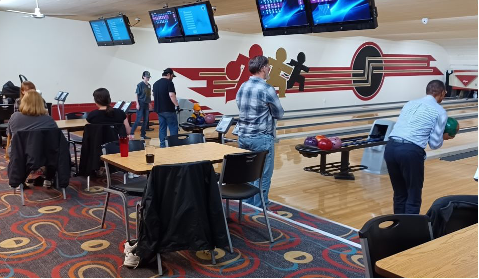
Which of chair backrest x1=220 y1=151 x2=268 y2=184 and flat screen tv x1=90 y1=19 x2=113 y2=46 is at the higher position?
flat screen tv x1=90 y1=19 x2=113 y2=46

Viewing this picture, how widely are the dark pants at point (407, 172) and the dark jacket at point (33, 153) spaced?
251 centimetres

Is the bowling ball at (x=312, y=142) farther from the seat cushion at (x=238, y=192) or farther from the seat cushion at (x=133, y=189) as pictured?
the seat cushion at (x=133, y=189)

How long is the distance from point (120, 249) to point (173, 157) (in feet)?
2.20

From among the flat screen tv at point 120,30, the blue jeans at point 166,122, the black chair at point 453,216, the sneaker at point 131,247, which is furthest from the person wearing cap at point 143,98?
the black chair at point 453,216

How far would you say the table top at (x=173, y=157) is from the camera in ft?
9.23

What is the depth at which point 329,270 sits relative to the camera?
2516mm

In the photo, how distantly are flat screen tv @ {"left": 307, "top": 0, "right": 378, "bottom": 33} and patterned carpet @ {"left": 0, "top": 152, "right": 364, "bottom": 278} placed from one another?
141 centimetres

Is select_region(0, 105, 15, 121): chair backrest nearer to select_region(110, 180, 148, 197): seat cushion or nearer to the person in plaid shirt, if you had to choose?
select_region(110, 180, 148, 197): seat cushion

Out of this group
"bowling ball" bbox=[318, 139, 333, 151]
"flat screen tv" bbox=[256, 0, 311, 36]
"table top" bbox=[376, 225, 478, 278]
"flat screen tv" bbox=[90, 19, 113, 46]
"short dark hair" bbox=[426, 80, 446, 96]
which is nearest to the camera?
"table top" bbox=[376, 225, 478, 278]

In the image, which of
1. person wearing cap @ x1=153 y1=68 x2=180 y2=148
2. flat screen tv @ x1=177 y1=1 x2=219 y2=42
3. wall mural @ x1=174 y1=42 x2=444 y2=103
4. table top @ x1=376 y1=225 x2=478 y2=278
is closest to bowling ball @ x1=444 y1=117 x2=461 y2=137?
table top @ x1=376 y1=225 x2=478 y2=278

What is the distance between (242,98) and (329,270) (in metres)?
1.49

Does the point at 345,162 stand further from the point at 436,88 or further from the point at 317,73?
the point at 317,73

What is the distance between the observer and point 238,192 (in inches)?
117

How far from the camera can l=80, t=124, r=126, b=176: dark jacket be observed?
13.1 feet
